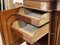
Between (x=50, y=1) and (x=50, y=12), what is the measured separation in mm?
82

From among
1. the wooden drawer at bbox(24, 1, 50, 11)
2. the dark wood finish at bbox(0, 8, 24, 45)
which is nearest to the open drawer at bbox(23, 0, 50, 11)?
the wooden drawer at bbox(24, 1, 50, 11)

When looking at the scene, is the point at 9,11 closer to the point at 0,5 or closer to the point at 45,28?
the point at 0,5

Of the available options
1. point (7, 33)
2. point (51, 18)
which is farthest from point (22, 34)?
point (51, 18)

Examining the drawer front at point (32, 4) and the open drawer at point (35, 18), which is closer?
the open drawer at point (35, 18)

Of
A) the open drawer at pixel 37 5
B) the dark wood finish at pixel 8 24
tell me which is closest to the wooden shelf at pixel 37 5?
the open drawer at pixel 37 5

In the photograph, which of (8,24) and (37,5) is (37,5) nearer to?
(37,5)

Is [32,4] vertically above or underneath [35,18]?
above

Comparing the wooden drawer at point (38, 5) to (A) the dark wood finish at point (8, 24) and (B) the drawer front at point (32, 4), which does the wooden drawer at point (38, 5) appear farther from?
(A) the dark wood finish at point (8, 24)

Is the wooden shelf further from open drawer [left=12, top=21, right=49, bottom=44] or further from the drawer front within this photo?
open drawer [left=12, top=21, right=49, bottom=44]

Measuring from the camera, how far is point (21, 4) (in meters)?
0.89

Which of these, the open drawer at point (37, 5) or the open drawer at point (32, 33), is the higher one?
the open drawer at point (37, 5)

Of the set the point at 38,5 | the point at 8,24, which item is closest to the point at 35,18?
the point at 38,5

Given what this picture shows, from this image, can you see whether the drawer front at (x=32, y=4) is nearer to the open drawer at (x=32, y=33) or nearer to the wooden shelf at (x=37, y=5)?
the wooden shelf at (x=37, y=5)

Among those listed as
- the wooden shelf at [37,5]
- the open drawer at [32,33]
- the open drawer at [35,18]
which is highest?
the wooden shelf at [37,5]
